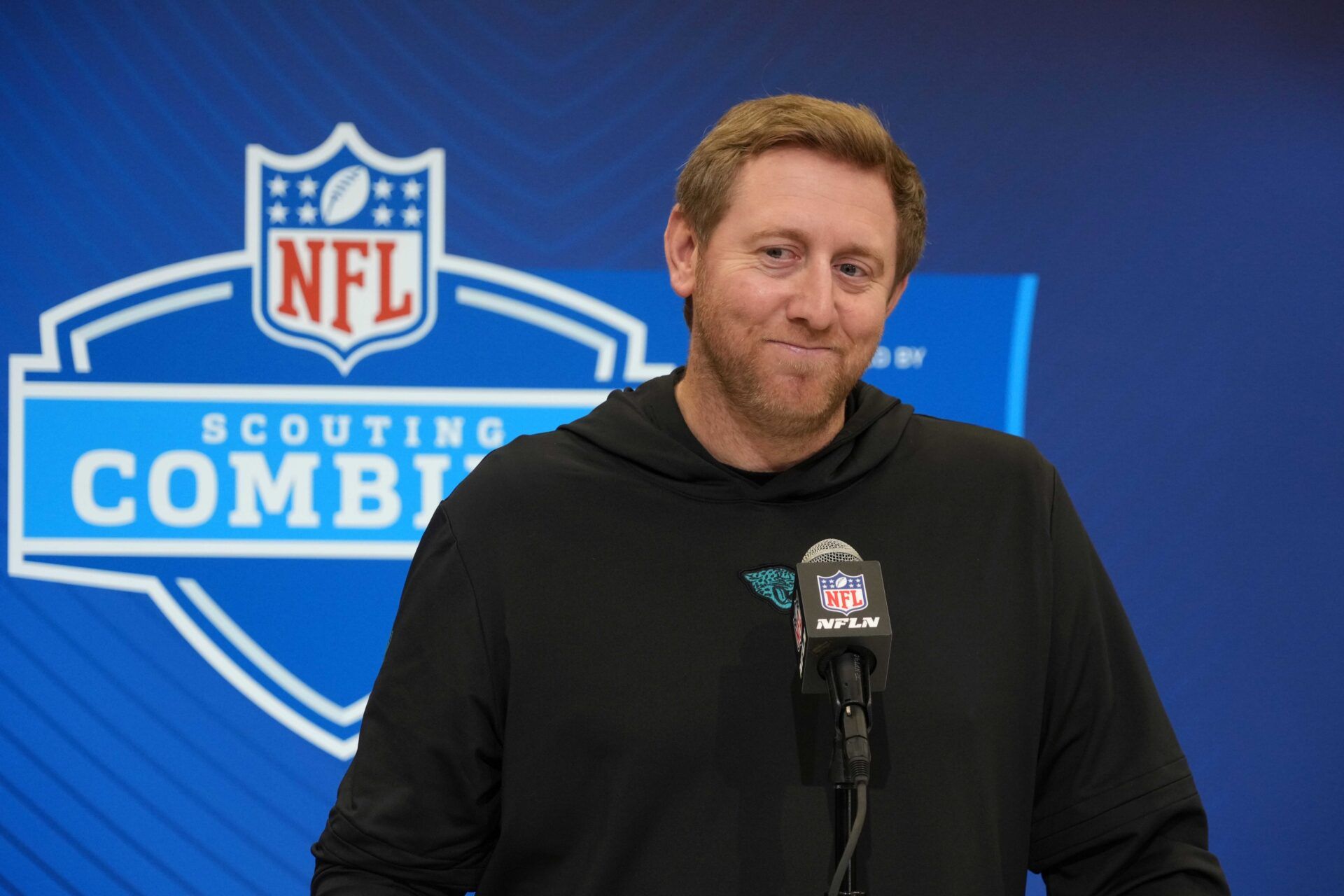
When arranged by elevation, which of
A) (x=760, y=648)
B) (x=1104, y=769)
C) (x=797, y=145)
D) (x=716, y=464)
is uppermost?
(x=797, y=145)

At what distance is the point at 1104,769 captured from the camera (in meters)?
1.26

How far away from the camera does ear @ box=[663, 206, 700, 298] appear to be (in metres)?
1.45

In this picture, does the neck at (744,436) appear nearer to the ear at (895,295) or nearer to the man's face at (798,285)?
the man's face at (798,285)

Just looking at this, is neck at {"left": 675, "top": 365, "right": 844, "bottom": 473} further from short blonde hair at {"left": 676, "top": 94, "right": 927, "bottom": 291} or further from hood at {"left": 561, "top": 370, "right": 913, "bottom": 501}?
short blonde hair at {"left": 676, "top": 94, "right": 927, "bottom": 291}

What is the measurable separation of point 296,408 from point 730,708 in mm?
1537

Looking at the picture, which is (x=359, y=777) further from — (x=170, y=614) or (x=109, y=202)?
(x=109, y=202)

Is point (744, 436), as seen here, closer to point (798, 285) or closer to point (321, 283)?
point (798, 285)

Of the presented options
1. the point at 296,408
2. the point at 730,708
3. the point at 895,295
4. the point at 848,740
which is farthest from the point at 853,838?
the point at 296,408

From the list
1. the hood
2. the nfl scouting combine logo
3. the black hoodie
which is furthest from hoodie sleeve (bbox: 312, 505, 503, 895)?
the nfl scouting combine logo

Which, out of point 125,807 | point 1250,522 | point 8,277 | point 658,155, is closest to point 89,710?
point 125,807

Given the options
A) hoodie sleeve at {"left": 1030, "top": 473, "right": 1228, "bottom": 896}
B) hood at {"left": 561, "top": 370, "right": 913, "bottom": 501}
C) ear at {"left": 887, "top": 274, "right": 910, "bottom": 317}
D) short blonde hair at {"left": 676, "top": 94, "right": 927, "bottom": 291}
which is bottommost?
hoodie sleeve at {"left": 1030, "top": 473, "right": 1228, "bottom": 896}

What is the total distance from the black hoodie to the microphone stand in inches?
9.5

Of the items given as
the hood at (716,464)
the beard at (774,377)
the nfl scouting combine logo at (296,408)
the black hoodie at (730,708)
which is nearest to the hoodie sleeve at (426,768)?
the black hoodie at (730,708)

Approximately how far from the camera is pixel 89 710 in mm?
2471
